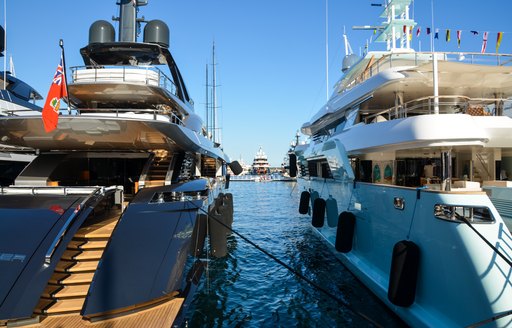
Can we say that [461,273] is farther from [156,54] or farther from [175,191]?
[156,54]

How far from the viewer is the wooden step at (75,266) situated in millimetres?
5352

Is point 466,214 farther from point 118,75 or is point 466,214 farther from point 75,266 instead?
point 118,75

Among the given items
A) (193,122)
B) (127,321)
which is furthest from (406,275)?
(193,122)

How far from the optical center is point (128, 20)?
41.9 ft

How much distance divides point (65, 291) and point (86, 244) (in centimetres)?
103

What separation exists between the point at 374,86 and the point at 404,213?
3321 millimetres

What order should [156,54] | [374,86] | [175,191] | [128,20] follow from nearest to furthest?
1. [175,191]
2. [374,86]
3. [156,54]
4. [128,20]

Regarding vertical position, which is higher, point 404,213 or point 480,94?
point 480,94

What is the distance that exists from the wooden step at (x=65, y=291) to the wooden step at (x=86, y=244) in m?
0.80

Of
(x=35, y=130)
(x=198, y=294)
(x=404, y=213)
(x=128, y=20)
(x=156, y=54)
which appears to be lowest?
(x=198, y=294)

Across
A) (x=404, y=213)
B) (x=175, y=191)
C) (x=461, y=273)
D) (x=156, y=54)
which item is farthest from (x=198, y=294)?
(x=156, y=54)

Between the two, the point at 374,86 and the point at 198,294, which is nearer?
the point at 198,294

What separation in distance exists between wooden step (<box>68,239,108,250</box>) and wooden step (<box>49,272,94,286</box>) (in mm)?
554

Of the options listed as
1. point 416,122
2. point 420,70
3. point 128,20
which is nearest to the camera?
point 416,122
